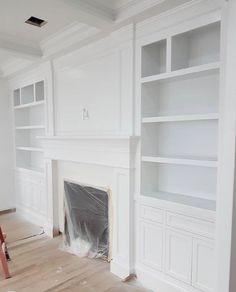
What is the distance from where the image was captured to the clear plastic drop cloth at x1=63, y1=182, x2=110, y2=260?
2.89 metres

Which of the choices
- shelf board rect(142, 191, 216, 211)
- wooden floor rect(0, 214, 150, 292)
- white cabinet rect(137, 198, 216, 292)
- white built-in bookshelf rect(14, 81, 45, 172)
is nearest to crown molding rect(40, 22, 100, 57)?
white built-in bookshelf rect(14, 81, 45, 172)

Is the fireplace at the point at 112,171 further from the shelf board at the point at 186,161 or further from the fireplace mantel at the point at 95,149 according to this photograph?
the shelf board at the point at 186,161

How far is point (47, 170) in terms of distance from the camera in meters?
3.65

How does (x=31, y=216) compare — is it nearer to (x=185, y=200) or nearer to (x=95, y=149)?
(x=95, y=149)

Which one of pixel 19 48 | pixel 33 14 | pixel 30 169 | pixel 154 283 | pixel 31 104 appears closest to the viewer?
pixel 154 283

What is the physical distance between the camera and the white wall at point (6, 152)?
180 inches

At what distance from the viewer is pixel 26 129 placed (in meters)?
4.61

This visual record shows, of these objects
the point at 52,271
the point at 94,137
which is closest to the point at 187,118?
the point at 94,137

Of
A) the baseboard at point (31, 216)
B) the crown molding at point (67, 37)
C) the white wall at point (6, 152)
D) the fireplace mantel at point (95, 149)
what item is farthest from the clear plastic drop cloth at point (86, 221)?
the white wall at point (6, 152)

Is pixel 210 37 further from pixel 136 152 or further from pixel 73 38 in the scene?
pixel 73 38

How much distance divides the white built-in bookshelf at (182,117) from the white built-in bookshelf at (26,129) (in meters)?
2.45

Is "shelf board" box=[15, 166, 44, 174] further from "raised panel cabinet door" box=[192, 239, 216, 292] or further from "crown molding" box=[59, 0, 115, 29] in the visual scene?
"raised panel cabinet door" box=[192, 239, 216, 292]

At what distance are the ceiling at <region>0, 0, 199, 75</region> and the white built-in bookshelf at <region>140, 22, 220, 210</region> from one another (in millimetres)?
395

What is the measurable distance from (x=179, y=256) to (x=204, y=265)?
0.23 meters
